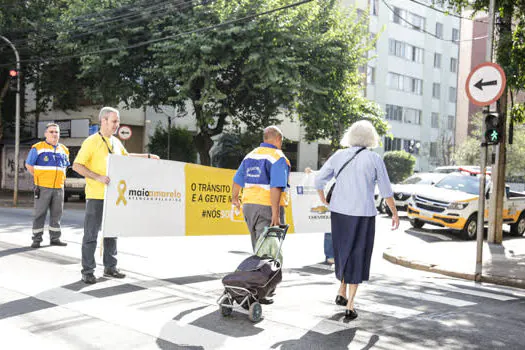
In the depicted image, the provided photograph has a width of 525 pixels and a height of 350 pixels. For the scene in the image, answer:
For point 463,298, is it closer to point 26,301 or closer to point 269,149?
point 269,149

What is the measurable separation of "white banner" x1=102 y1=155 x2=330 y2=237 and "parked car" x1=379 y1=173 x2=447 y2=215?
1161 centimetres

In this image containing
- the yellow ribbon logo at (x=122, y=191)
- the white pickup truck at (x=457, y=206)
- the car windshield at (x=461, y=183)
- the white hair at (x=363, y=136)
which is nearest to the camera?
the white hair at (x=363, y=136)

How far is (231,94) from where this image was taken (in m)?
24.2

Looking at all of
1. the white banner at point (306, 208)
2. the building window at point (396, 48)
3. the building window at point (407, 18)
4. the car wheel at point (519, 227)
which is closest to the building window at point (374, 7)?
the building window at point (407, 18)

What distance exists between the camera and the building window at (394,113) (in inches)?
2108

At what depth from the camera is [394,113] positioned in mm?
54125

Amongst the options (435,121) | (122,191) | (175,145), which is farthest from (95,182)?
(435,121)

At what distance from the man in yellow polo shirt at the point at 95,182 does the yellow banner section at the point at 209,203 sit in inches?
60.1

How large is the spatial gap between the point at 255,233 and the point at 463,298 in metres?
2.74

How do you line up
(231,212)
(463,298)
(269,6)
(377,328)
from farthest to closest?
(269,6) < (231,212) < (463,298) < (377,328)

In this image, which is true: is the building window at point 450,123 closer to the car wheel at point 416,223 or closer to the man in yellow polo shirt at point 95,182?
the car wheel at point 416,223

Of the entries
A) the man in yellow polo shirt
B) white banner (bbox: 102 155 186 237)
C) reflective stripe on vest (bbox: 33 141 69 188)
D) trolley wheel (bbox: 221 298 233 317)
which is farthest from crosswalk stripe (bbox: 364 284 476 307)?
reflective stripe on vest (bbox: 33 141 69 188)

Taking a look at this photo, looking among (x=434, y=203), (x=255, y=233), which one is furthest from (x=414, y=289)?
(x=434, y=203)

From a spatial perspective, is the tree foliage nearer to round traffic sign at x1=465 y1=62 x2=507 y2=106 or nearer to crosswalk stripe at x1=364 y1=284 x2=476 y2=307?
round traffic sign at x1=465 y1=62 x2=507 y2=106
